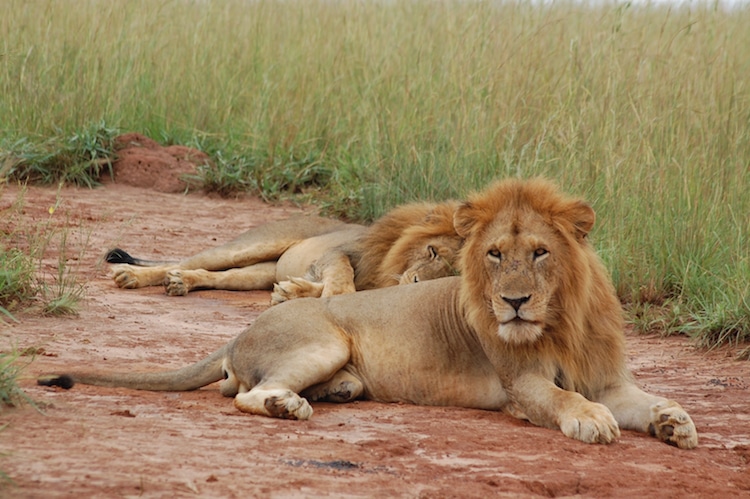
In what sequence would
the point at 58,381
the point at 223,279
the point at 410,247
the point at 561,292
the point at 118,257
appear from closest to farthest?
the point at 58,381 < the point at 561,292 < the point at 410,247 < the point at 118,257 < the point at 223,279

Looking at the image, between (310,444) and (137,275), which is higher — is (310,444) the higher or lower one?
the higher one

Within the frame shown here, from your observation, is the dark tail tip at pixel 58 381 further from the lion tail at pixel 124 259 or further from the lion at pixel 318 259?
the lion tail at pixel 124 259

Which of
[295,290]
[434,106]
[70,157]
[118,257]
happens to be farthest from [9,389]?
[70,157]

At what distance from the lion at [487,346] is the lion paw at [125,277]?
2.49m

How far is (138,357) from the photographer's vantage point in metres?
5.07

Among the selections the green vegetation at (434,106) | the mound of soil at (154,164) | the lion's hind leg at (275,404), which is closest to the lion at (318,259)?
the green vegetation at (434,106)

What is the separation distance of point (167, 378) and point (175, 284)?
2641mm

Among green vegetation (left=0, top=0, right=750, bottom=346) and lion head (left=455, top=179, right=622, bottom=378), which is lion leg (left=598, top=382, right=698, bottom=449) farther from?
green vegetation (left=0, top=0, right=750, bottom=346)

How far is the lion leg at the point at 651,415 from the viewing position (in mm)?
3967

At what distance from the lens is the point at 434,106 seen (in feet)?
28.7

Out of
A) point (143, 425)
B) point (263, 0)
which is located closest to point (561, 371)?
point (143, 425)

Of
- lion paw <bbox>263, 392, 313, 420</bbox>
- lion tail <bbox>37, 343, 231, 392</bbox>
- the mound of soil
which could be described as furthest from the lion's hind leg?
the mound of soil

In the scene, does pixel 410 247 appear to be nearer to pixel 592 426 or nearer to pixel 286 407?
pixel 286 407

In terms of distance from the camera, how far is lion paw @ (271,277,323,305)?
6621 mm
